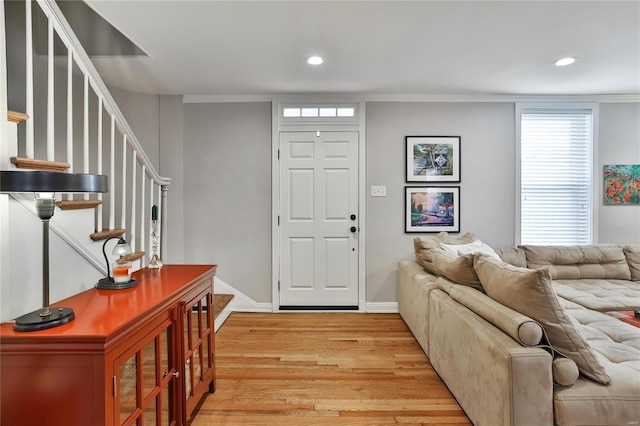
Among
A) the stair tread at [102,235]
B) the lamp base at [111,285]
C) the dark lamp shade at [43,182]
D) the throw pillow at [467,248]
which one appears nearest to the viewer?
the dark lamp shade at [43,182]

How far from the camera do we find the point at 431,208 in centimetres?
383

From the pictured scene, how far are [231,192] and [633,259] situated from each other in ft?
14.0

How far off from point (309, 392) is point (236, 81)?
2842 mm

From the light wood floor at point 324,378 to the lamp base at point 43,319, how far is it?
1154mm

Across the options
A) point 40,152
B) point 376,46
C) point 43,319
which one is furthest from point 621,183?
point 40,152

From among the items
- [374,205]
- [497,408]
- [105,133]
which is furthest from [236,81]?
[497,408]

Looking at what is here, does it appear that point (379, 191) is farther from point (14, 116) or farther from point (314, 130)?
point (14, 116)

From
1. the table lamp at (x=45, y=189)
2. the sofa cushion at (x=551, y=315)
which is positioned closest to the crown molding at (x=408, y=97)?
the sofa cushion at (x=551, y=315)

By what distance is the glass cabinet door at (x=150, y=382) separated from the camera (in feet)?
3.95

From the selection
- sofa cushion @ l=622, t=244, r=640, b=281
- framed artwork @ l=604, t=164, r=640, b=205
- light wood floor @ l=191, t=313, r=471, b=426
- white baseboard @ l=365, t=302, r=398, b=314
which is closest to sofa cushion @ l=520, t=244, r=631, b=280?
sofa cushion @ l=622, t=244, r=640, b=281

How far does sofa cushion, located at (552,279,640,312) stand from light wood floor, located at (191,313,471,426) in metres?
1.37

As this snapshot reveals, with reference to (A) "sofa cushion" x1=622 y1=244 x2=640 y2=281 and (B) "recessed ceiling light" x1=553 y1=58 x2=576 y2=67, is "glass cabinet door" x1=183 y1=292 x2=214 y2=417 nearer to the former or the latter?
(B) "recessed ceiling light" x1=553 y1=58 x2=576 y2=67

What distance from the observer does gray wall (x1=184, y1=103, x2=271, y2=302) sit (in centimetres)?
380

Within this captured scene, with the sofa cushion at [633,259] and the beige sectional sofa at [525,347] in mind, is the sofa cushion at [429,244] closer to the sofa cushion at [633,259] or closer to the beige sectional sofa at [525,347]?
the beige sectional sofa at [525,347]
